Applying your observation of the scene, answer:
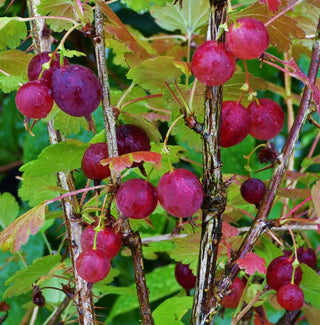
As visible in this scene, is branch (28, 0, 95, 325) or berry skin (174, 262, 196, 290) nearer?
branch (28, 0, 95, 325)

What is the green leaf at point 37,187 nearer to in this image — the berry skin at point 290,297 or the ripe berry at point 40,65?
the ripe berry at point 40,65

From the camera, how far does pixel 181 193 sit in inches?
18.4

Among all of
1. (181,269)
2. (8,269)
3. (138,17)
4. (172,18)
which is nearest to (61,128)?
(181,269)

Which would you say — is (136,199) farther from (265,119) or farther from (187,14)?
(187,14)

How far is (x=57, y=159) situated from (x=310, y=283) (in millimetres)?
391

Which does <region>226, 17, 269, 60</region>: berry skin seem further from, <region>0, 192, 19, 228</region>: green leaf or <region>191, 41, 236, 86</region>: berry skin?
<region>0, 192, 19, 228</region>: green leaf

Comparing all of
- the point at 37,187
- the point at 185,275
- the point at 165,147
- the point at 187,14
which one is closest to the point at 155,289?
the point at 185,275

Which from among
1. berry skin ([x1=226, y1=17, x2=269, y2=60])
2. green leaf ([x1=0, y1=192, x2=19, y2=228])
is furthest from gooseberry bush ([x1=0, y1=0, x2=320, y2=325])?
green leaf ([x1=0, y1=192, x2=19, y2=228])

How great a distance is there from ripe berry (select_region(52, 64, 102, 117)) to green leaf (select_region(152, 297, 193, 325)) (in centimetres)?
38

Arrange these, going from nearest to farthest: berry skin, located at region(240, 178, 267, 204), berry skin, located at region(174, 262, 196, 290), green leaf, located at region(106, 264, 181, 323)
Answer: berry skin, located at region(240, 178, 267, 204), berry skin, located at region(174, 262, 196, 290), green leaf, located at region(106, 264, 181, 323)

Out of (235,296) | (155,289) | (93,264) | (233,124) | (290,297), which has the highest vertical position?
(233,124)

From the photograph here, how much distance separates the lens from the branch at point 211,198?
49 cm

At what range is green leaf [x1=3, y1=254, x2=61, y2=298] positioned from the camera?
30.8 inches

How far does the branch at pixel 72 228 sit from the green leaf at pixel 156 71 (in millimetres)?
186
